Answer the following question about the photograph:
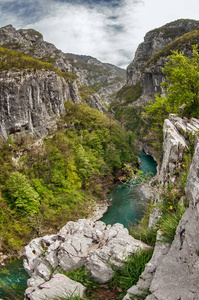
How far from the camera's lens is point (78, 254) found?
312 inches

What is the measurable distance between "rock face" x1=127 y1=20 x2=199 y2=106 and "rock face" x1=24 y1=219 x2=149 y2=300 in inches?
2712

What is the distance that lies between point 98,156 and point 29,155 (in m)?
15.7

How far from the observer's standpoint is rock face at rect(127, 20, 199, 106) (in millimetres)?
69438

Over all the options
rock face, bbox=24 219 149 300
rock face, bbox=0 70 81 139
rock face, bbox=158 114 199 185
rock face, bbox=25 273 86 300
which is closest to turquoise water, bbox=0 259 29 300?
rock face, bbox=24 219 149 300

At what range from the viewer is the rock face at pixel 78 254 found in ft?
17.8

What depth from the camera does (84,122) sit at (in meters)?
45.3

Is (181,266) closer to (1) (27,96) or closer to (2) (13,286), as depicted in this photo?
(2) (13,286)

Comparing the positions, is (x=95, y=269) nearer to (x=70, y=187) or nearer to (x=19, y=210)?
(x=19, y=210)

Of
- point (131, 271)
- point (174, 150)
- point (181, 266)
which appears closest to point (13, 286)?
point (131, 271)

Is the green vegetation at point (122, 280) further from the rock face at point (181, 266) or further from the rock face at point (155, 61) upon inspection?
the rock face at point (155, 61)

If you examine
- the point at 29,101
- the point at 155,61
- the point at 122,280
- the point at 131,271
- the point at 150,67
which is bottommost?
the point at 122,280

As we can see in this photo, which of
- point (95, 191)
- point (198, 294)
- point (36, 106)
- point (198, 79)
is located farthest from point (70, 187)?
point (198, 294)

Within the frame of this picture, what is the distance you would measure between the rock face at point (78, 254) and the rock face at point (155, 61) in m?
68.9

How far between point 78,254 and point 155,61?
249 ft
